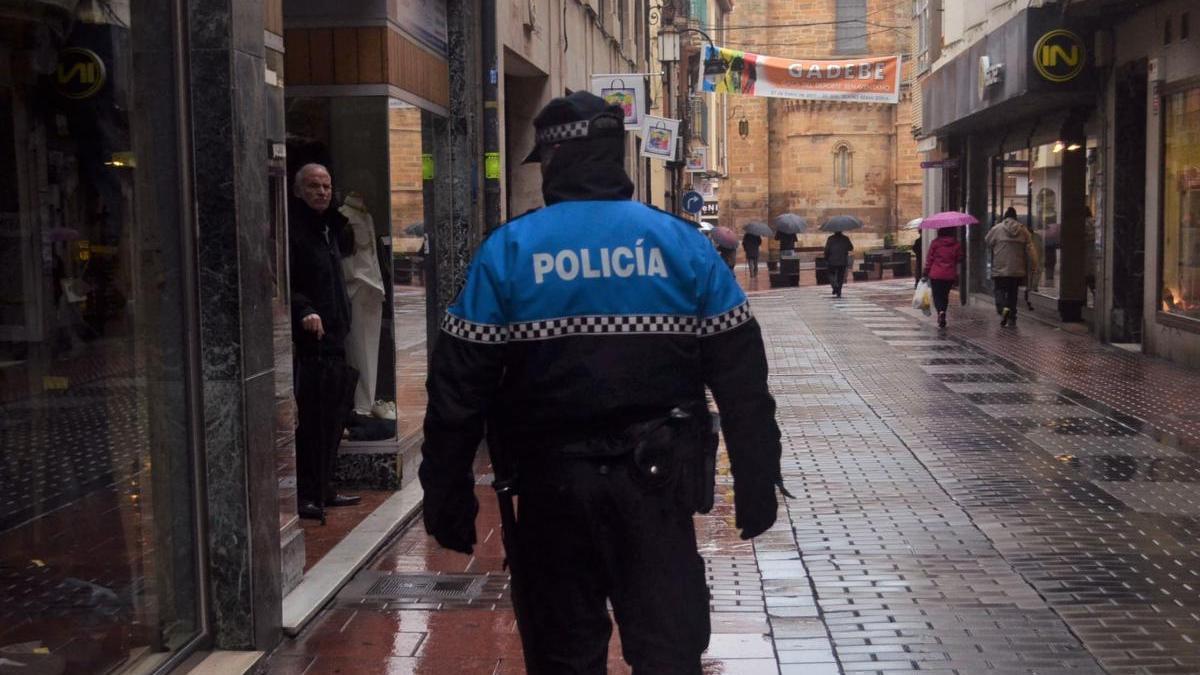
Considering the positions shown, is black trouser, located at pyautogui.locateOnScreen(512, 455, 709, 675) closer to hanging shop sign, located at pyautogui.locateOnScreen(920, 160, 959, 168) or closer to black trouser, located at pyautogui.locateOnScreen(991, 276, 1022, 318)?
black trouser, located at pyautogui.locateOnScreen(991, 276, 1022, 318)

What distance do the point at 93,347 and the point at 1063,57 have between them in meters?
17.3

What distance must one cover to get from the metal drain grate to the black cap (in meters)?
2.92

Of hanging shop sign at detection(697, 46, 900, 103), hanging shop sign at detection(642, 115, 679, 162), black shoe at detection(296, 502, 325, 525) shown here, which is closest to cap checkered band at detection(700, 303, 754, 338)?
black shoe at detection(296, 502, 325, 525)

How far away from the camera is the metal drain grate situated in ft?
22.0

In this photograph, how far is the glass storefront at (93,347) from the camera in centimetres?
457

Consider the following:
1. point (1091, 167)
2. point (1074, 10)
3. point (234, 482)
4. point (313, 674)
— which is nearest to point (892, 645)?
point (313, 674)

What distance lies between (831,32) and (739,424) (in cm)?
6213

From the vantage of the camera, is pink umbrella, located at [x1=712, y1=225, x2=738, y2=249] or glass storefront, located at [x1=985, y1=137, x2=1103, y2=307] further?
pink umbrella, located at [x1=712, y1=225, x2=738, y2=249]

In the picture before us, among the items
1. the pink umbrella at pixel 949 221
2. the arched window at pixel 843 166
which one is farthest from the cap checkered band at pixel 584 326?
the arched window at pixel 843 166

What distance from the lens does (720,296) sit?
410 centimetres

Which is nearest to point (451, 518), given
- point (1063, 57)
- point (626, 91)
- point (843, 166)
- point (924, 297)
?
point (626, 91)

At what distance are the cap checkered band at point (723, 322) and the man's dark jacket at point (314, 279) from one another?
424cm

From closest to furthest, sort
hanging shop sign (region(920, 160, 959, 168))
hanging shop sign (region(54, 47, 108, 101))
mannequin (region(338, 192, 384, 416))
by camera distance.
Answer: hanging shop sign (region(54, 47, 108, 101))
mannequin (region(338, 192, 384, 416))
hanging shop sign (region(920, 160, 959, 168))

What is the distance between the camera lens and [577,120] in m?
4.17
